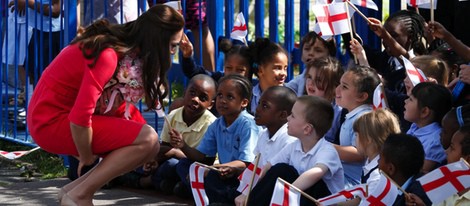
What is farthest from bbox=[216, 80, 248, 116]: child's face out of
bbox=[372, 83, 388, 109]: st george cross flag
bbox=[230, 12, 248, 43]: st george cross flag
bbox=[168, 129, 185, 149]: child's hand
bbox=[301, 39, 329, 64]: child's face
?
bbox=[372, 83, 388, 109]: st george cross flag

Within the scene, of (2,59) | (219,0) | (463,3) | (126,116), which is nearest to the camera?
(126,116)

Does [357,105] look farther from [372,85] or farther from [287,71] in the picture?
[287,71]

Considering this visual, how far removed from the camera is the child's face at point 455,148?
5.30m

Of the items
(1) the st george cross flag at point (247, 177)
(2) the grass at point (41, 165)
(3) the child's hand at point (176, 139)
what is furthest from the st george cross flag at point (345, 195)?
(2) the grass at point (41, 165)

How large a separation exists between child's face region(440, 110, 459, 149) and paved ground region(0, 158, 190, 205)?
7.16 ft

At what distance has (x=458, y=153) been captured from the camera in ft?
17.4

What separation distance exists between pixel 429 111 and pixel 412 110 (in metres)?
0.09

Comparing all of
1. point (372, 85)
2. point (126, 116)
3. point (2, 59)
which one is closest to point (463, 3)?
point (372, 85)

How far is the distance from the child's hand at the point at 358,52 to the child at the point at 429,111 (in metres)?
0.77

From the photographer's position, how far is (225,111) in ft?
22.7

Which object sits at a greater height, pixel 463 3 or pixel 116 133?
pixel 463 3

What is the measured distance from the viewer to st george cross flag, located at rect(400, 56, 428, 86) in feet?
19.6

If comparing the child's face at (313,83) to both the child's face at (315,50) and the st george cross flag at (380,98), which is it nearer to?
the child's face at (315,50)

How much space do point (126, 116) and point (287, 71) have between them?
67.8 inches
